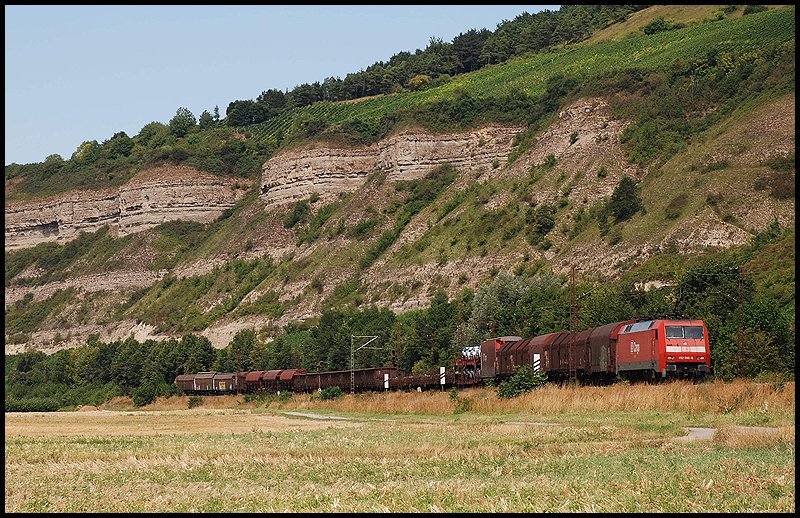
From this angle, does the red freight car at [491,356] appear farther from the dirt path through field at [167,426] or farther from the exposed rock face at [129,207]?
the exposed rock face at [129,207]

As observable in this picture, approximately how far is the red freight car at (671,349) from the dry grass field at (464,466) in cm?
674

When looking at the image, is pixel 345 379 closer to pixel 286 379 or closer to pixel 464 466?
pixel 286 379

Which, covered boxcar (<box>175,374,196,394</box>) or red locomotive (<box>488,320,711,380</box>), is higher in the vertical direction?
red locomotive (<box>488,320,711,380</box>)

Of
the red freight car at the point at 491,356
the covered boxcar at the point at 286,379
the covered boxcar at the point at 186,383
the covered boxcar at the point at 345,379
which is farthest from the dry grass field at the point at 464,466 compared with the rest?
the covered boxcar at the point at 186,383

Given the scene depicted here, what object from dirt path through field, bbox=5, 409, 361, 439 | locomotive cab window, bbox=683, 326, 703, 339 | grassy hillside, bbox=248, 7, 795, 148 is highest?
grassy hillside, bbox=248, 7, 795, 148

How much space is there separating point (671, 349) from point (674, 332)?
78cm

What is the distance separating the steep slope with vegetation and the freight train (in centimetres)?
253

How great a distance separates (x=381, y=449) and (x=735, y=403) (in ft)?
50.8

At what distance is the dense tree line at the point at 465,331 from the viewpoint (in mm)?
54344

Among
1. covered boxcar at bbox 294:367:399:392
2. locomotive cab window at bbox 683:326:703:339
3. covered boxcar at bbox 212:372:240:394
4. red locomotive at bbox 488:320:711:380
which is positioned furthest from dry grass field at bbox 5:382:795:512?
covered boxcar at bbox 212:372:240:394

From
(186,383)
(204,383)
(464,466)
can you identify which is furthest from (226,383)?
(464,466)

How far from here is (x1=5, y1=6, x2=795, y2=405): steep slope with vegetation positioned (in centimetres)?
8738

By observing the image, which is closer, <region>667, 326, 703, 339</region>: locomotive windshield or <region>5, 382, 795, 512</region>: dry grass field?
<region>5, 382, 795, 512</region>: dry grass field

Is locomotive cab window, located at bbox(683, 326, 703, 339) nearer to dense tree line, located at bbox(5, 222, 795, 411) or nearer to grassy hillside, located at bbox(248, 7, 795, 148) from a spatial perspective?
dense tree line, located at bbox(5, 222, 795, 411)
